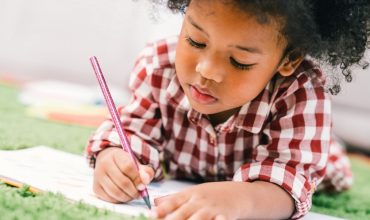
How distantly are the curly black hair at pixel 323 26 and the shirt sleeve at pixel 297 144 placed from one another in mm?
46

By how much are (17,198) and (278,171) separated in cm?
35

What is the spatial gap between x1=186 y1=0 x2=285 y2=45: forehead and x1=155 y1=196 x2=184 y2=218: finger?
0.21m

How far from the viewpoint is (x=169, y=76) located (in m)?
0.83

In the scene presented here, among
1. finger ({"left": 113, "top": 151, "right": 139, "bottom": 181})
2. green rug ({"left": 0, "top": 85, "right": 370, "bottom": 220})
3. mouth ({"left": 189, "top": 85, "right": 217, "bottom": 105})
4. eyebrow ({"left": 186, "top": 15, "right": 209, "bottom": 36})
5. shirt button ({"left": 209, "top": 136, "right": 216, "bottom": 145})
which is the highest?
eyebrow ({"left": 186, "top": 15, "right": 209, "bottom": 36})

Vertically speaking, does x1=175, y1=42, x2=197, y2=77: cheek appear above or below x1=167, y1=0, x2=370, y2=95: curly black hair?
below

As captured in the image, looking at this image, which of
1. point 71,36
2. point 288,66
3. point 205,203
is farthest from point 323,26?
point 71,36

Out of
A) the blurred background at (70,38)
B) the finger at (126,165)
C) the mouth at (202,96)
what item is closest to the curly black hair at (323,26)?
the mouth at (202,96)

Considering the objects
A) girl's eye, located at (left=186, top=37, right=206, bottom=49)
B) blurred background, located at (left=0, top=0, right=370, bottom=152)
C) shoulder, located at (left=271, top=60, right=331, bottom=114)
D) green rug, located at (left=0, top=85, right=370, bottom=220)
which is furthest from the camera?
blurred background, located at (left=0, top=0, right=370, bottom=152)

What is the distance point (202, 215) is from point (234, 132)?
260 mm

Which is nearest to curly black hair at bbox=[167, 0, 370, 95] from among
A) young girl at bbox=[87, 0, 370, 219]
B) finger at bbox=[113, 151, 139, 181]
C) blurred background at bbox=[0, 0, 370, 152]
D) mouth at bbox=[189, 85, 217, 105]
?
young girl at bbox=[87, 0, 370, 219]

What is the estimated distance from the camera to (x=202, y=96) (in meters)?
0.69

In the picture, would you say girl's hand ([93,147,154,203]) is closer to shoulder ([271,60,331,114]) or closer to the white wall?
shoulder ([271,60,331,114])

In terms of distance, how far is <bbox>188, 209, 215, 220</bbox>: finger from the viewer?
57 cm

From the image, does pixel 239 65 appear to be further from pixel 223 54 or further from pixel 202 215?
pixel 202 215
